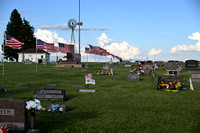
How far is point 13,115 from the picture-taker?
23.7 ft

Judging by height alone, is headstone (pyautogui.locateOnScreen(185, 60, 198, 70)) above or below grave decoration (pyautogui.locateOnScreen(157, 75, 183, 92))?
above

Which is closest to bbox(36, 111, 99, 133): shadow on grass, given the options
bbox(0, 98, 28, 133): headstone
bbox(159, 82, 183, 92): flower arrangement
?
bbox(0, 98, 28, 133): headstone

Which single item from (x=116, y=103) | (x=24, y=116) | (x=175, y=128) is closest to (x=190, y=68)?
(x=116, y=103)

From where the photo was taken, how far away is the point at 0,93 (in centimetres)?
1544

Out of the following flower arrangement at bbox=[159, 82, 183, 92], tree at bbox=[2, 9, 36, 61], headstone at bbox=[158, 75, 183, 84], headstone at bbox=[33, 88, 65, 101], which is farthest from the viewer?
tree at bbox=[2, 9, 36, 61]

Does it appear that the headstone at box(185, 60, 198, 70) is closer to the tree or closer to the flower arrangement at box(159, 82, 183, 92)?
the flower arrangement at box(159, 82, 183, 92)

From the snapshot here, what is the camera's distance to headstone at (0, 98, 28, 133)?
7219 mm

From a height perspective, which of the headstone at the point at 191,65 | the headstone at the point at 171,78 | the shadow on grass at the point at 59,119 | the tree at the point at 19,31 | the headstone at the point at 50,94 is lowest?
the shadow on grass at the point at 59,119

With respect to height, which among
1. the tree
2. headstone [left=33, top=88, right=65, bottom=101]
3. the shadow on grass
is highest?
the tree

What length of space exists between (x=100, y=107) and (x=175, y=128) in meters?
4.24

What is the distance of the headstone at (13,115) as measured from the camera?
7.22 metres

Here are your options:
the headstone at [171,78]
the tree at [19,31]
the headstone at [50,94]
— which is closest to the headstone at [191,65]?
the headstone at [171,78]

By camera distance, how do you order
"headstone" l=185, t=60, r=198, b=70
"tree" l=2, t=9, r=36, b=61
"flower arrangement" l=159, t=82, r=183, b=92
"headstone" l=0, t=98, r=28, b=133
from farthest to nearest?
"tree" l=2, t=9, r=36, b=61 < "headstone" l=185, t=60, r=198, b=70 < "flower arrangement" l=159, t=82, r=183, b=92 < "headstone" l=0, t=98, r=28, b=133

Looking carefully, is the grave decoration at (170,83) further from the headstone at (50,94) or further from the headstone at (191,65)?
the headstone at (191,65)
